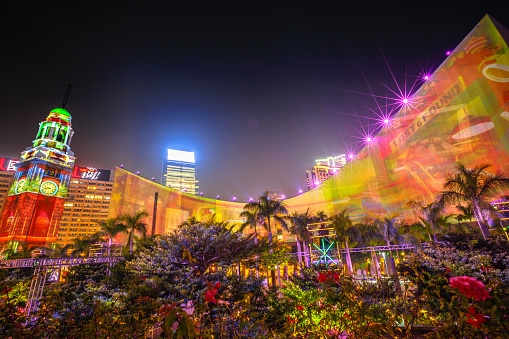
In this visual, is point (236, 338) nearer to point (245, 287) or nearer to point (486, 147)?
point (245, 287)

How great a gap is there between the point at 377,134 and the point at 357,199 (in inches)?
460

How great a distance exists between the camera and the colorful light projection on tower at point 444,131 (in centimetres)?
1761

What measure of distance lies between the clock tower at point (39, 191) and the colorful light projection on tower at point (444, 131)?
6496 cm

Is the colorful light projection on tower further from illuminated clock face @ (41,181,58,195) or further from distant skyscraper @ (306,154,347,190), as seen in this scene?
distant skyscraper @ (306,154,347,190)

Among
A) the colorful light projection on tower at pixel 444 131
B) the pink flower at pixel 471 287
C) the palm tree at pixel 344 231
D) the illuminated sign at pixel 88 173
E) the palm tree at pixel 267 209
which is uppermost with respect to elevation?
the illuminated sign at pixel 88 173

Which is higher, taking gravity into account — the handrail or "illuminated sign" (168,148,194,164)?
"illuminated sign" (168,148,194,164)

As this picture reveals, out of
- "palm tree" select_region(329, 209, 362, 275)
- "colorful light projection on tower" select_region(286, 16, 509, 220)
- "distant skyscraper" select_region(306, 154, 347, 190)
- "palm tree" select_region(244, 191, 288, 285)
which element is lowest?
"palm tree" select_region(329, 209, 362, 275)

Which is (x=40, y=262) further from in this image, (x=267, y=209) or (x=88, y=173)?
(x=88, y=173)

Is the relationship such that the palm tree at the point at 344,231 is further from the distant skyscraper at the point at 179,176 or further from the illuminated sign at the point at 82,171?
the distant skyscraper at the point at 179,176

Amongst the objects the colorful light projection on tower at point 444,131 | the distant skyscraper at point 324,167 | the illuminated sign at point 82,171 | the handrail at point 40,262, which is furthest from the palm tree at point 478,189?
the distant skyscraper at point 324,167

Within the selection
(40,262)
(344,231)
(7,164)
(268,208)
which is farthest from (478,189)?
(7,164)

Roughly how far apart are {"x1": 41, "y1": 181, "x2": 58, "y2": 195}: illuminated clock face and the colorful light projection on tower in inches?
2588

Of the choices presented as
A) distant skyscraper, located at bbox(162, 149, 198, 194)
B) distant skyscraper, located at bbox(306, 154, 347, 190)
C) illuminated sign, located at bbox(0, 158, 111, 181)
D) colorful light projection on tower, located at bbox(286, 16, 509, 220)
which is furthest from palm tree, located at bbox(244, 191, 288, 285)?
distant skyscraper, located at bbox(306, 154, 347, 190)

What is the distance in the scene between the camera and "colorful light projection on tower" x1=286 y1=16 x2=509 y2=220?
1761 cm
